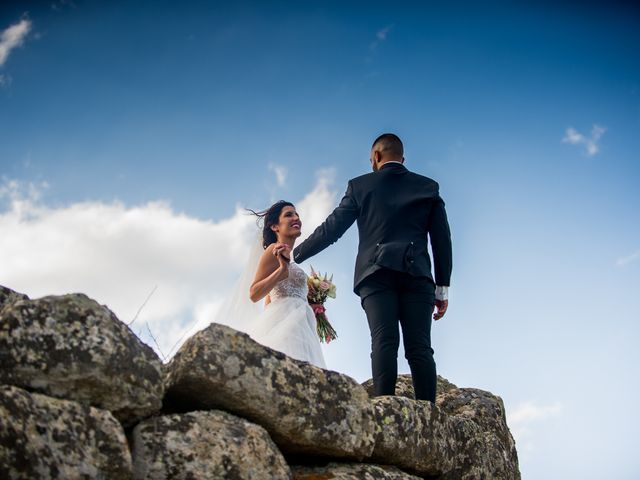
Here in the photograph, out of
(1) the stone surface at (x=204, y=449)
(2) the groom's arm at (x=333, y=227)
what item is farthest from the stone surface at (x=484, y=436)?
(1) the stone surface at (x=204, y=449)

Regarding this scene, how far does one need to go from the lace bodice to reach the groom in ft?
5.58

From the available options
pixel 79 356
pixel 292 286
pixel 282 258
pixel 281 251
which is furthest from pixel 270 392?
pixel 292 286

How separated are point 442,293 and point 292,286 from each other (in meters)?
2.60

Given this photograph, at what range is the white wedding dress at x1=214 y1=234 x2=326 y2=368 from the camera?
7418 millimetres

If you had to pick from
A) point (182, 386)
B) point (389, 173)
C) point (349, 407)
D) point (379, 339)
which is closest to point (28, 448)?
point (182, 386)

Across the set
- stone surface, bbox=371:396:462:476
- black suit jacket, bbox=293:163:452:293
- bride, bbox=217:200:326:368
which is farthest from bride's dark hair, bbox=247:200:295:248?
stone surface, bbox=371:396:462:476

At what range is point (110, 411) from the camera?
340 cm

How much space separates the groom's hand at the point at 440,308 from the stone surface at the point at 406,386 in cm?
70

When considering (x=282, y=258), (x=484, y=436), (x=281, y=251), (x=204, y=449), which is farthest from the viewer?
(x=282, y=258)

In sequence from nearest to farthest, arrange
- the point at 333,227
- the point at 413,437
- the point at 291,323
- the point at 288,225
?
the point at 413,437 → the point at 333,227 → the point at 291,323 → the point at 288,225

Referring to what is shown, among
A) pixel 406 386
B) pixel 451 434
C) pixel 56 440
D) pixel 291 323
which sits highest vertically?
pixel 291 323

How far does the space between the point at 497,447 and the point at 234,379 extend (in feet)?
9.71

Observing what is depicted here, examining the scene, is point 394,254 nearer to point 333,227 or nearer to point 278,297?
point 333,227

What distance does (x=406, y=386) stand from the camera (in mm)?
6367
